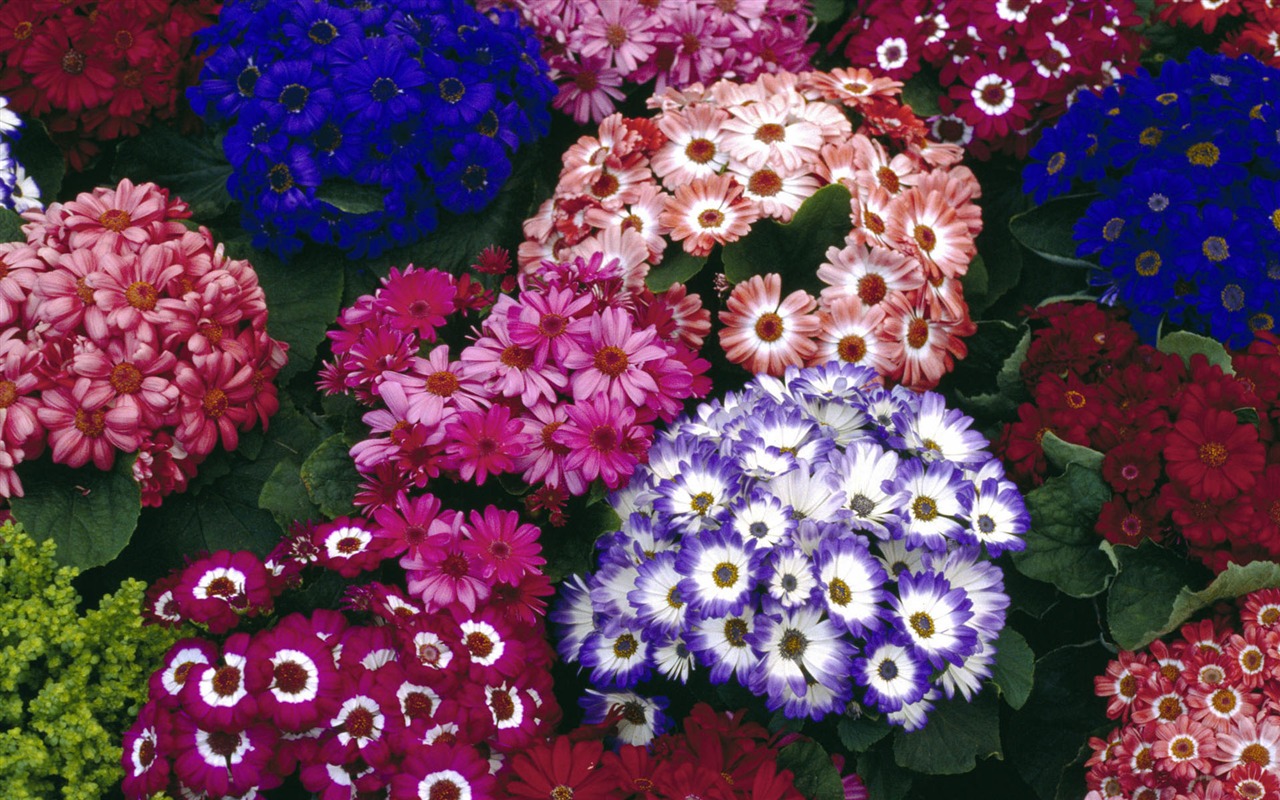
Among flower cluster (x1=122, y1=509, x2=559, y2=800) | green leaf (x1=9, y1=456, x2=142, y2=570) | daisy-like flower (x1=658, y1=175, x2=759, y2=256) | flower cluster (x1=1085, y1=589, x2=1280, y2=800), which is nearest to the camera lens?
flower cluster (x1=122, y1=509, x2=559, y2=800)

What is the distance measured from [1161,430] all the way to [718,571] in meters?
1.00

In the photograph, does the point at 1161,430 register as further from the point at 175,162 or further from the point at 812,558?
the point at 175,162

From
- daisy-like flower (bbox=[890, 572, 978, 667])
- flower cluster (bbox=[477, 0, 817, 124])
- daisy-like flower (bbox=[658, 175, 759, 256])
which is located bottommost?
daisy-like flower (bbox=[890, 572, 978, 667])

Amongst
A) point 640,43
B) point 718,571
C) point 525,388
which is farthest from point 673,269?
point 718,571

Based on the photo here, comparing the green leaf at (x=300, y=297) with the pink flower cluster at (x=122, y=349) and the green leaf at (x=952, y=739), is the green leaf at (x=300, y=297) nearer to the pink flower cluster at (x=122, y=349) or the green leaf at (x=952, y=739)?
the pink flower cluster at (x=122, y=349)

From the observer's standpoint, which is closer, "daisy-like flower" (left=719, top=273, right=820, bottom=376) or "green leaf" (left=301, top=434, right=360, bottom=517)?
"green leaf" (left=301, top=434, right=360, bottom=517)

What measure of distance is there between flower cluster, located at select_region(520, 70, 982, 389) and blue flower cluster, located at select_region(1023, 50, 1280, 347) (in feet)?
0.98

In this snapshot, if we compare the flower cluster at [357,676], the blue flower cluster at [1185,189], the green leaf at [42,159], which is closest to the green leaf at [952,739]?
the flower cluster at [357,676]

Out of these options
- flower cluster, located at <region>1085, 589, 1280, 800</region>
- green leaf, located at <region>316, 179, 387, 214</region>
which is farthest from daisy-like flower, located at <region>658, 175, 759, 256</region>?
flower cluster, located at <region>1085, 589, 1280, 800</region>

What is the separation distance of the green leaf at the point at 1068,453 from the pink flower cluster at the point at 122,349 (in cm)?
169

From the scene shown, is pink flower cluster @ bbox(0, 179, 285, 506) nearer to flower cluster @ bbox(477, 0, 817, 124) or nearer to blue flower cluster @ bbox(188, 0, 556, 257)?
blue flower cluster @ bbox(188, 0, 556, 257)

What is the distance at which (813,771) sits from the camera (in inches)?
79.7

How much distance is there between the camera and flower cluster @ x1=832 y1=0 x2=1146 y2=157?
2.86m

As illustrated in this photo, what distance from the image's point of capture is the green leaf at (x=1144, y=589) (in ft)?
7.11
